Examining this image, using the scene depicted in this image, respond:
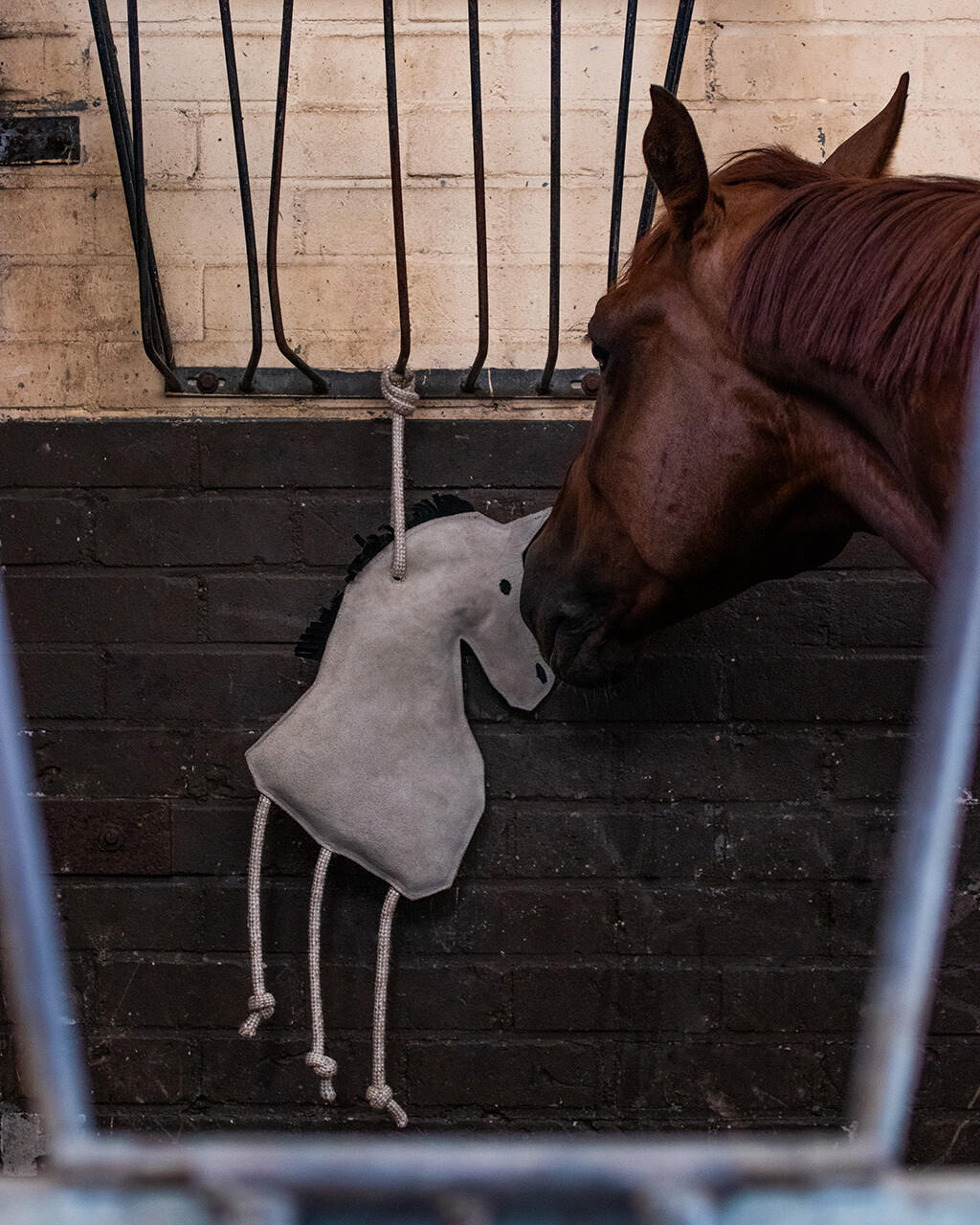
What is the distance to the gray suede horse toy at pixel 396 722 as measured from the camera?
130 cm

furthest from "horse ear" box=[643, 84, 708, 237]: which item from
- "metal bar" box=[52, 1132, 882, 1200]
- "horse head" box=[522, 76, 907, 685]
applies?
"metal bar" box=[52, 1132, 882, 1200]

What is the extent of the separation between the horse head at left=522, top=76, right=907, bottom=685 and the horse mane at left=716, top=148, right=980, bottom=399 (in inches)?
1.6

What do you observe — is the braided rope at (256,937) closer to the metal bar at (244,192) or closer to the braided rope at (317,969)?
the braided rope at (317,969)

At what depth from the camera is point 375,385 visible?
4.62ft

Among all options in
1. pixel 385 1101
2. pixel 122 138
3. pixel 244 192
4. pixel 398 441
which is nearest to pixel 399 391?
pixel 398 441

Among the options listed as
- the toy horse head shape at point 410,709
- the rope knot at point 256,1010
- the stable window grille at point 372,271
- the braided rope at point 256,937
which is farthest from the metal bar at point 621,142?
the rope knot at point 256,1010

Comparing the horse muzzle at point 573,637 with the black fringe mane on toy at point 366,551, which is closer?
the horse muzzle at point 573,637

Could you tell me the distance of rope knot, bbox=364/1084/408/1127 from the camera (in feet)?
4.09

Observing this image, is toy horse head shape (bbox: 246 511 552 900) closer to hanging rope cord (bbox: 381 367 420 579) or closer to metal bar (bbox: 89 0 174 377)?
hanging rope cord (bbox: 381 367 420 579)

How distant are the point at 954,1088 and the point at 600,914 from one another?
496mm

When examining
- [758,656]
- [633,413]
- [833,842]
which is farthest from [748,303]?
[833,842]

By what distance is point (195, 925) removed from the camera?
Result: 138 cm

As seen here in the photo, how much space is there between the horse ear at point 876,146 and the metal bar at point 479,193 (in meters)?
0.42

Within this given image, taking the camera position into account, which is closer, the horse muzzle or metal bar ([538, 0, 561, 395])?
the horse muzzle
